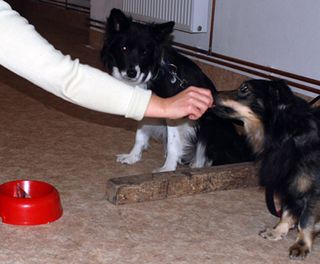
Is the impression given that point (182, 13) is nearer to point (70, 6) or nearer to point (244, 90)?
point (244, 90)

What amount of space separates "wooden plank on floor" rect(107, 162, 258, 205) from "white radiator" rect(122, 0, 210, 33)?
1.76m

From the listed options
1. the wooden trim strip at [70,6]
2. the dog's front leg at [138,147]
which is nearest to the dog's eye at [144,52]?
the dog's front leg at [138,147]

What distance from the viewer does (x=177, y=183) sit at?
2.86m

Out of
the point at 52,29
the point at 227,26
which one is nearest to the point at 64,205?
the point at 227,26

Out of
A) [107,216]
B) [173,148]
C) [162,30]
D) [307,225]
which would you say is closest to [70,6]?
[162,30]

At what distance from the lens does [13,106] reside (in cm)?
436

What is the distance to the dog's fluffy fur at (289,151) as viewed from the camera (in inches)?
93.4

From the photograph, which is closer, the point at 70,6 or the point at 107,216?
the point at 107,216

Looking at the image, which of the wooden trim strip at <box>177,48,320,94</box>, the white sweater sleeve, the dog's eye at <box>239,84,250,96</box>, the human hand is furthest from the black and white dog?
the white sweater sleeve

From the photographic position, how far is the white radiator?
4.53 meters

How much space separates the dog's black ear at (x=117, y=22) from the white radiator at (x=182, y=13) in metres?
1.20

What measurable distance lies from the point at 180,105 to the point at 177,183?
53.6 inches

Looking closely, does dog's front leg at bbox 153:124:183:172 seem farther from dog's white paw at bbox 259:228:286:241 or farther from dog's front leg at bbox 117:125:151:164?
dog's white paw at bbox 259:228:286:241

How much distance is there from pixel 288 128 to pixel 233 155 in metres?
0.90
